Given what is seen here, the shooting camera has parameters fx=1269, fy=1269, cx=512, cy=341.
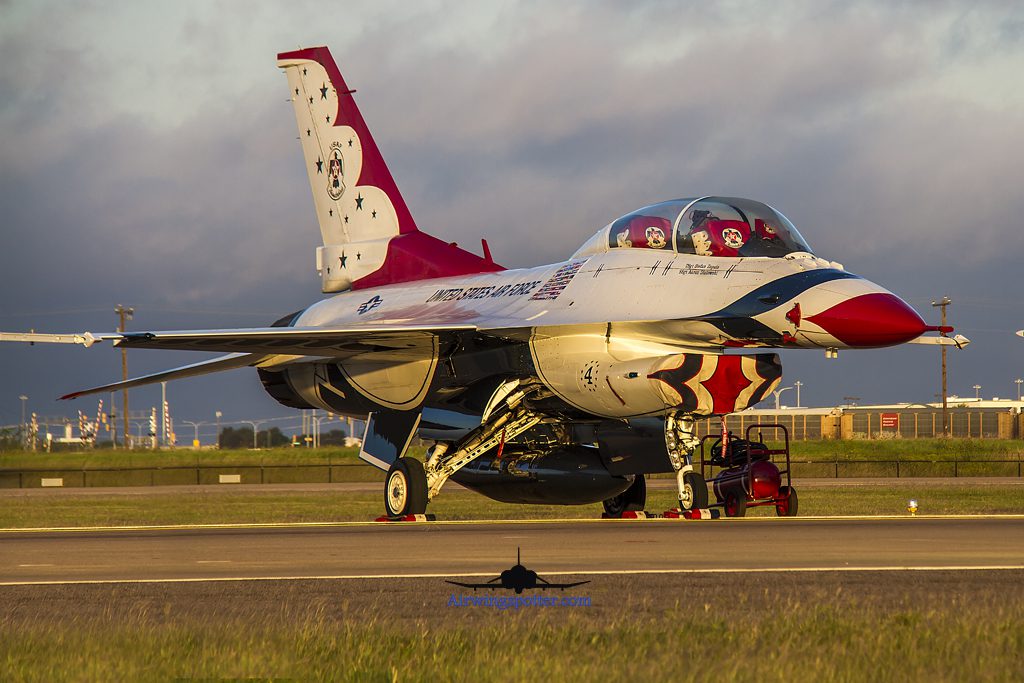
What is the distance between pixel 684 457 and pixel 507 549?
15.6ft

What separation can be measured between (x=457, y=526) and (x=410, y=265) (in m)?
7.00

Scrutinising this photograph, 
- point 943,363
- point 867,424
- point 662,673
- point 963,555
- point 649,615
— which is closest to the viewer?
point 662,673

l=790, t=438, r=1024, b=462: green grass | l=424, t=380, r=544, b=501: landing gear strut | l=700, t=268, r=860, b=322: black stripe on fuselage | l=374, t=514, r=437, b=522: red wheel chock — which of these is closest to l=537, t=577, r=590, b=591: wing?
l=700, t=268, r=860, b=322: black stripe on fuselage

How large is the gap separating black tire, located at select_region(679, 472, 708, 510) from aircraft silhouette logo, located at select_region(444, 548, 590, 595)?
6577 mm

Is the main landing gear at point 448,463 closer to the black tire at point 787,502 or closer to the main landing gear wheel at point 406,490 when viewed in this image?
the main landing gear wheel at point 406,490

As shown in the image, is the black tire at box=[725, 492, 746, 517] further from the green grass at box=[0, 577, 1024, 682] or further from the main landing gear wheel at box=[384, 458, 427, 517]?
the green grass at box=[0, 577, 1024, 682]

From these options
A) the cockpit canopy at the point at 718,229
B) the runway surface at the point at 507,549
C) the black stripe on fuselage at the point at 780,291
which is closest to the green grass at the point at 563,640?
the runway surface at the point at 507,549

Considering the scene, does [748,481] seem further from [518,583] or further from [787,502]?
[518,583]

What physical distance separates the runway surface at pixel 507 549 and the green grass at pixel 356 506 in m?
4.31

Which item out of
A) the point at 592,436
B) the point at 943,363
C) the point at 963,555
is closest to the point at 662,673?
the point at 963,555

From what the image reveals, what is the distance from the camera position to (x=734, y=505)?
60.2 feet

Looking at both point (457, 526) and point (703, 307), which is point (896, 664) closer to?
point (703, 307)

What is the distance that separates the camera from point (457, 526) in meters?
16.6

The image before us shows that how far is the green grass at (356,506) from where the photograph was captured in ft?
69.4
